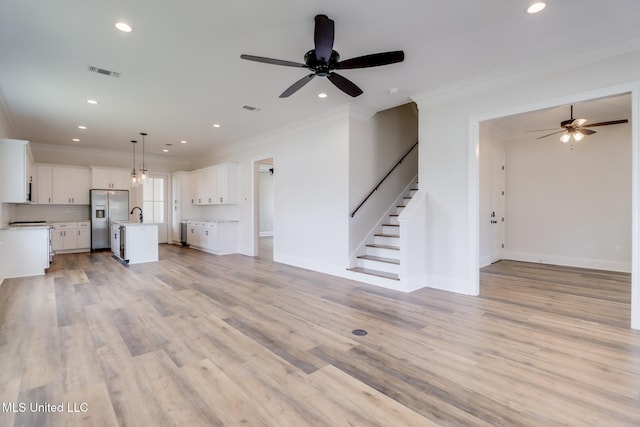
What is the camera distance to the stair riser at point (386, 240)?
540 cm

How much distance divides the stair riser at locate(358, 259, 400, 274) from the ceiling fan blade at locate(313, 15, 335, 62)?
3.23m

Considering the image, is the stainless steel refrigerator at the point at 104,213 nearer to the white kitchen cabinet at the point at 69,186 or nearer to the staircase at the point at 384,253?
the white kitchen cabinet at the point at 69,186

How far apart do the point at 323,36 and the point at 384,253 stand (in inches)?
144

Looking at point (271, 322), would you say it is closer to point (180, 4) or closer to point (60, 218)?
point (180, 4)

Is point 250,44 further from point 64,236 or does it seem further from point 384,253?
point 64,236

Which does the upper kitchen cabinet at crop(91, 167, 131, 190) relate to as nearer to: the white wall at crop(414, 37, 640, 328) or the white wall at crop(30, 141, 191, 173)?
the white wall at crop(30, 141, 191, 173)

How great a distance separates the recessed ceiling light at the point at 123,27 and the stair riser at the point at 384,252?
438 cm

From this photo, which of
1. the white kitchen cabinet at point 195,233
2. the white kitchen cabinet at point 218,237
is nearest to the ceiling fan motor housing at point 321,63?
the white kitchen cabinet at point 218,237

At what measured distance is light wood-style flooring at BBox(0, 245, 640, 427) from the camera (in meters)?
1.84

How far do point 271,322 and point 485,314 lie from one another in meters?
2.37

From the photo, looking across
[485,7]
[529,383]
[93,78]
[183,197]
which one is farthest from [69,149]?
[529,383]

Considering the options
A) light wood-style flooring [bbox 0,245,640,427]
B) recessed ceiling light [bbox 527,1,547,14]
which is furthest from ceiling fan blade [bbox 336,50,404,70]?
light wood-style flooring [bbox 0,245,640,427]

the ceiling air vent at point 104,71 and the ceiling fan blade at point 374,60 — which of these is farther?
the ceiling air vent at point 104,71

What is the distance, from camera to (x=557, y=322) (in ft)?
10.6
